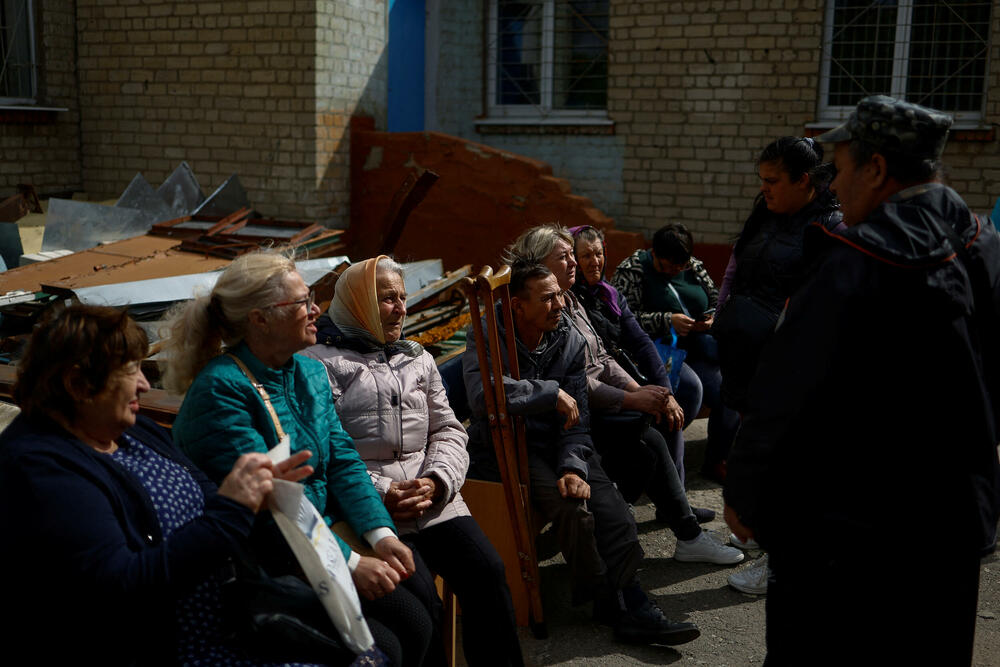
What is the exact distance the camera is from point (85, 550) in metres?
1.87

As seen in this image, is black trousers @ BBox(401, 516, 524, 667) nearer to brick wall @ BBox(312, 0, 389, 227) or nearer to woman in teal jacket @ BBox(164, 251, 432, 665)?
woman in teal jacket @ BBox(164, 251, 432, 665)

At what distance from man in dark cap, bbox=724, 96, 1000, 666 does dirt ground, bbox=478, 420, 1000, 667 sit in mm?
1491

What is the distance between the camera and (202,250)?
21.6 feet

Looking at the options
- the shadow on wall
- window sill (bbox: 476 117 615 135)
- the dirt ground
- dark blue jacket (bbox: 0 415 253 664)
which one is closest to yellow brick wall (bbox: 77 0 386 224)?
the shadow on wall

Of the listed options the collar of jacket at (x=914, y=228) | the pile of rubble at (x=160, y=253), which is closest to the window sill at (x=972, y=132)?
the pile of rubble at (x=160, y=253)

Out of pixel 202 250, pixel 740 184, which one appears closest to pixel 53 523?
pixel 202 250

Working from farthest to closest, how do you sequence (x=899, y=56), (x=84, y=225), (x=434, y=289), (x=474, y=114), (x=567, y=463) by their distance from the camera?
(x=474, y=114) < (x=899, y=56) < (x=84, y=225) < (x=434, y=289) < (x=567, y=463)

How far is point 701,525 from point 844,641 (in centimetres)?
268

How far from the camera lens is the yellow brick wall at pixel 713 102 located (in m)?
8.14

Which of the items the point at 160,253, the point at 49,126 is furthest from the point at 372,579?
the point at 49,126

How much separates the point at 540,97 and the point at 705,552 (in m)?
6.63

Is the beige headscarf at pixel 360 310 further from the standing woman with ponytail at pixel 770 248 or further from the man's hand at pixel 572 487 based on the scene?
the standing woman with ponytail at pixel 770 248

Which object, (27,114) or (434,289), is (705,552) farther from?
(27,114)

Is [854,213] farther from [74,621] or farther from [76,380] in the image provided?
[74,621]
